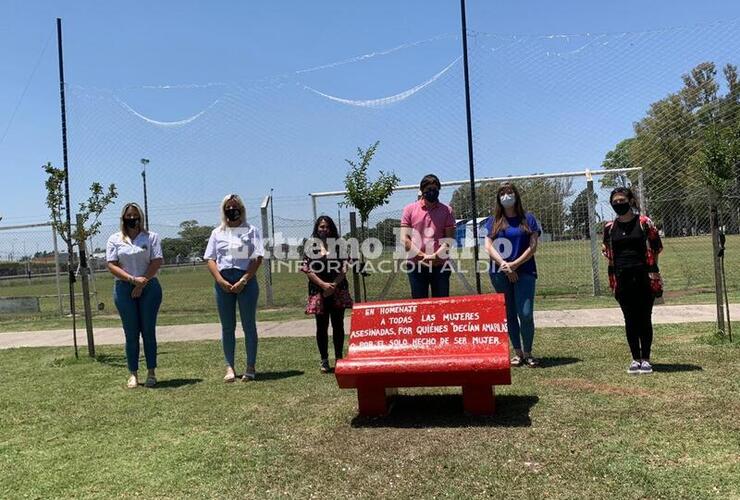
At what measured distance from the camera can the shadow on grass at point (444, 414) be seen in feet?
14.6

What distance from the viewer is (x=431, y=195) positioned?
21.0 ft

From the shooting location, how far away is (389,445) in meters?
4.03

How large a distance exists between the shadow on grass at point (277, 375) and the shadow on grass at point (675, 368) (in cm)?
362

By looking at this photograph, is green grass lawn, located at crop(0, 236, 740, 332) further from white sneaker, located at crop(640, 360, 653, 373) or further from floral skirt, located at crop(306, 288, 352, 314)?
floral skirt, located at crop(306, 288, 352, 314)

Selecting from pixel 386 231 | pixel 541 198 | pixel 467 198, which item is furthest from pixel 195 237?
pixel 541 198

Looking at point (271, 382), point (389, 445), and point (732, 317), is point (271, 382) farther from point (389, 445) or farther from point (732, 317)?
point (732, 317)

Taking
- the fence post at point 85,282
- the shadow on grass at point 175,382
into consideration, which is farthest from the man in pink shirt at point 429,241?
the fence post at point 85,282

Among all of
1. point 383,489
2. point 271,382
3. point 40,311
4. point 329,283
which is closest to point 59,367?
point 271,382

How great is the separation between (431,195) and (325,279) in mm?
1437

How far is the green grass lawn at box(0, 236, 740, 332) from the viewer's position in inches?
497

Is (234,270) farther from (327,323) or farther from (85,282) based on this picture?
(85,282)

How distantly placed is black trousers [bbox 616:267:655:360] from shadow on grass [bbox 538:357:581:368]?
0.77 m

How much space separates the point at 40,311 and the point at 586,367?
14.0 m

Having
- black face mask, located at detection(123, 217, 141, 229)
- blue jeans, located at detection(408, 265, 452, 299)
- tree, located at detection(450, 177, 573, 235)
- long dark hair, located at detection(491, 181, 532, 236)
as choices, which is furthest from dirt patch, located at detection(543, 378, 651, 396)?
tree, located at detection(450, 177, 573, 235)
